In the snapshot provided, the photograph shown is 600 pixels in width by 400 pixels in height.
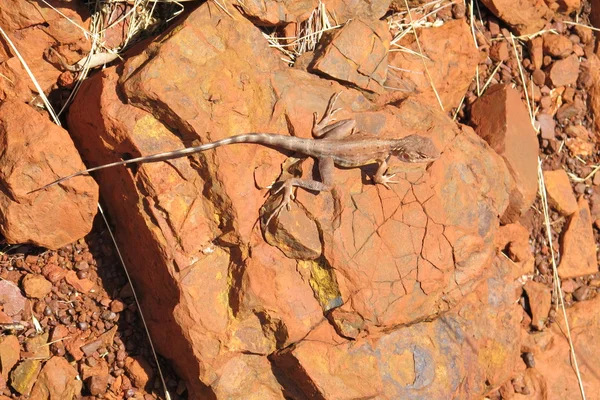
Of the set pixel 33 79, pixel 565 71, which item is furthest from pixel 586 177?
pixel 33 79

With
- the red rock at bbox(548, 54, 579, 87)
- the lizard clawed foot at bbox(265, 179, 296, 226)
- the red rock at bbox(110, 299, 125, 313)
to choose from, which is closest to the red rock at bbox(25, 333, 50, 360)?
the red rock at bbox(110, 299, 125, 313)

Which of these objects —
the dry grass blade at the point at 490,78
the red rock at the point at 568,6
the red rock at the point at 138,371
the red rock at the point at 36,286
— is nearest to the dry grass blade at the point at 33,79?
the red rock at the point at 36,286

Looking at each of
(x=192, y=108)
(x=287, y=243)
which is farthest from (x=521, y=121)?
(x=192, y=108)

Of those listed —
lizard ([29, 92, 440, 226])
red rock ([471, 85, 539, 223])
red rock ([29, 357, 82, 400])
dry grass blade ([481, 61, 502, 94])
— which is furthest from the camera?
dry grass blade ([481, 61, 502, 94])

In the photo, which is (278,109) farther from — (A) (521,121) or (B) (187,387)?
(A) (521,121)

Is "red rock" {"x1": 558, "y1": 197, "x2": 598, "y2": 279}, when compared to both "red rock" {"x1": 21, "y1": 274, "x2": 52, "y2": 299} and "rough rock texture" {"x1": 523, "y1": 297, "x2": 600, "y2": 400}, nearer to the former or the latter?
"rough rock texture" {"x1": 523, "y1": 297, "x2": 600, "y2": 400}

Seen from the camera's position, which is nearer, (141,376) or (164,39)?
(164,39)
